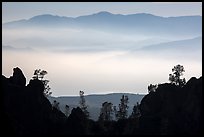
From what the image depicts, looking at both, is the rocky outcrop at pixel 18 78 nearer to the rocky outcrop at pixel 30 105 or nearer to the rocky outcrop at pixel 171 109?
the rocky outcrop at pixel 30 105

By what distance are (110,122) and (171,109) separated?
1110cm

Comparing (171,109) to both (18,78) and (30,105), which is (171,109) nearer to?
(30,105)

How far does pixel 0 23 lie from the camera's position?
3.76m

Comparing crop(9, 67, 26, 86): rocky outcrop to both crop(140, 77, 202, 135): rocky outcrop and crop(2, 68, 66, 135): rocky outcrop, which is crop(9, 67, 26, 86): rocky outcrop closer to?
crop(2, 68, 66, 135): rocky outcrop

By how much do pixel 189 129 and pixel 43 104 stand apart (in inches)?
888

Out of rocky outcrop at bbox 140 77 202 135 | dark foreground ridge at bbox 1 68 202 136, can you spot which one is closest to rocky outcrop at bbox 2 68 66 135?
dark foreground ridge at bbox 1 68 202 136

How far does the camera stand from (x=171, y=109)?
60.9 metres

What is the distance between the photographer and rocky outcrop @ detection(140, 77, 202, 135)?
5606 cm

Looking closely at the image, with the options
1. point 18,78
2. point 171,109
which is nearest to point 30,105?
point 18,78

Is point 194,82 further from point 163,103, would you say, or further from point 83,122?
point 83,122

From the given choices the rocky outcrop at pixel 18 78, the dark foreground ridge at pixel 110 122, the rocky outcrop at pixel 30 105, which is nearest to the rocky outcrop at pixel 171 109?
the dark foreground ridge at pixel 110 122

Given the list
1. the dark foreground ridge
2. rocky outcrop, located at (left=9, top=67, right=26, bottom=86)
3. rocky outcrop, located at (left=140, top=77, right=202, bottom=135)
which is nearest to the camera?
the dark foreground ridge

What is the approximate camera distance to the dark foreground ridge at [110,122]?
53812 millimetres

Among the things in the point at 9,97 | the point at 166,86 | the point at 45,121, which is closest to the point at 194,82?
the point at 166,86
